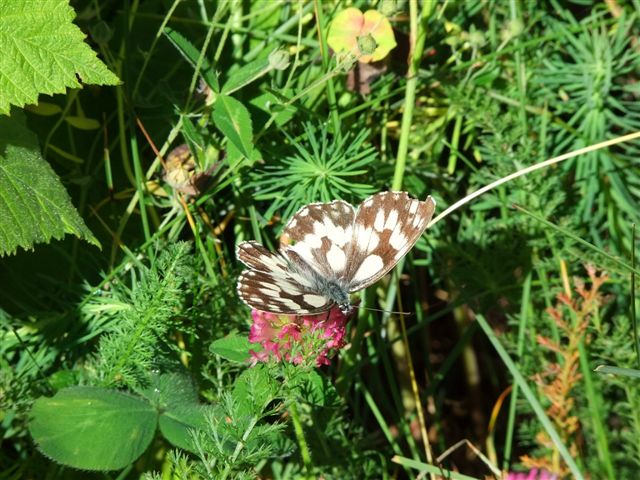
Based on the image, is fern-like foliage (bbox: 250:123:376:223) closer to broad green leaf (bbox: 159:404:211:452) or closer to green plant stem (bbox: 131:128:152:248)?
green plant stem (bbox: 131:128:152:248)

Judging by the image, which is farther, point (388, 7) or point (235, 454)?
point (388, 7)

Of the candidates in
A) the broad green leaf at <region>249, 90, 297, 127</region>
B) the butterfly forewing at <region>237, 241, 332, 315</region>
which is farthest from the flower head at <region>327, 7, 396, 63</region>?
the butterfly forewing at <region>237, 241, 332, 315</region>

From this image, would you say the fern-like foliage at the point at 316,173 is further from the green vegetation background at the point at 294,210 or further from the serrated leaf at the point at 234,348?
the serrated leaf at the point at 234,348

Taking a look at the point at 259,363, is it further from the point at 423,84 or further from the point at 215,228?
the point at 423,84

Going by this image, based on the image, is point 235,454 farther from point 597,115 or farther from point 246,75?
point 597,115

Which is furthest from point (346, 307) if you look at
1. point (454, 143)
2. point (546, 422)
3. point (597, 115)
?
point (597, 115)

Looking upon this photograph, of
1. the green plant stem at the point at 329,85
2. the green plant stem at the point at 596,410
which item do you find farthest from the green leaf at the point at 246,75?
the green plant stem at the point at 596,410

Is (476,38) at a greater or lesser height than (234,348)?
greater
